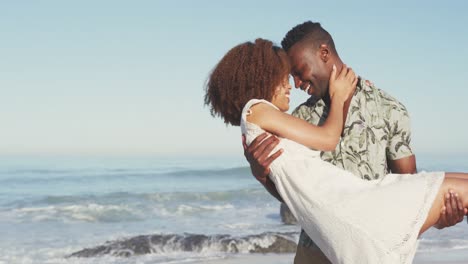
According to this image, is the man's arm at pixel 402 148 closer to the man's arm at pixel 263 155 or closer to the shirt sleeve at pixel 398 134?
the shirt sleeve at pixel 398 134

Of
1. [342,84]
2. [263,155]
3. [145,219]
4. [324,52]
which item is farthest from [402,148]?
[145,219]

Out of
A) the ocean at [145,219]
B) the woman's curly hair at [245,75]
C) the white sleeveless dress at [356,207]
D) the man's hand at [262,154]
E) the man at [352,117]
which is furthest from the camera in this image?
the ocean at [145,219]

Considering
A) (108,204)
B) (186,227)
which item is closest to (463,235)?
(186,227)

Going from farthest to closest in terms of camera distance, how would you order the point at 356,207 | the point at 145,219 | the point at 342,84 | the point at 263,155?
the point at 145,219 → the point at 342,84 → the point at 263,155 → the point at 356,207

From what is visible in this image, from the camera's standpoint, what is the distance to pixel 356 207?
2846 millimetres

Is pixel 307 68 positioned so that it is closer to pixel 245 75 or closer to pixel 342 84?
pixel 342 84

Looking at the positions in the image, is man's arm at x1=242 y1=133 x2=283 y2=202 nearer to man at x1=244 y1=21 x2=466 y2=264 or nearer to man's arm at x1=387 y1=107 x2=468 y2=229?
man at x1=244 y1=21 x2=466 y2=264

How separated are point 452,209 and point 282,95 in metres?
0.86

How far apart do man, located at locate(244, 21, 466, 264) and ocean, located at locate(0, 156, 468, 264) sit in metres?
5.99

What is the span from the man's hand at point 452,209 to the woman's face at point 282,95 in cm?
79

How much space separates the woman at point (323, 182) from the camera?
2.84 m

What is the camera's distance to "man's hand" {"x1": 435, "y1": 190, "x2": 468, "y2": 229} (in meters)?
2.93

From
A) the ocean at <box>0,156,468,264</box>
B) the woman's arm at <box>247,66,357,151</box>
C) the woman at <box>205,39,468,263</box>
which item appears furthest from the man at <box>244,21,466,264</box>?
the ocean at <box>0,156,468,264</box>

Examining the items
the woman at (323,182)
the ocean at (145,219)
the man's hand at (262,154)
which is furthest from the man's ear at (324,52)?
the ocean at (145,219)
